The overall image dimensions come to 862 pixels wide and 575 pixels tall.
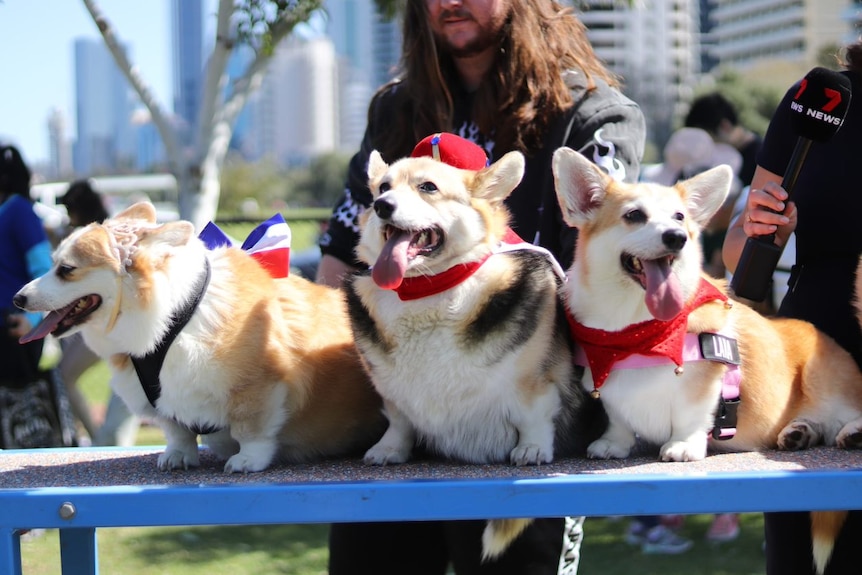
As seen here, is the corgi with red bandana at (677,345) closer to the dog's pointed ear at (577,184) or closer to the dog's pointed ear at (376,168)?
the dog's pointed ear at (577,184)

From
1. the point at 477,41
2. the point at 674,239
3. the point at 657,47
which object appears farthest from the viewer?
the point at 657,47

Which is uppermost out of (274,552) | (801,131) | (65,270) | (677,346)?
(801,131)

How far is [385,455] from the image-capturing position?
2.52 metres

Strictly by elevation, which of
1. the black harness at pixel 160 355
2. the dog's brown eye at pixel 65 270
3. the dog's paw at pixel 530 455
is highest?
the dog's brown eye at pixel 65 270

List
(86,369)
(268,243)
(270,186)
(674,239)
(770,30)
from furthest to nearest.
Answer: (770,30)
(270,186)
(86,369)
(268,243)
(674,239)

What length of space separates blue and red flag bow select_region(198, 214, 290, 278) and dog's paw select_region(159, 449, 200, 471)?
569 mm

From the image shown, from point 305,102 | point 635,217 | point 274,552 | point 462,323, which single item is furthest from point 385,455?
point 305,102

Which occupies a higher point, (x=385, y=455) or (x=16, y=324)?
(x=385, y=455)

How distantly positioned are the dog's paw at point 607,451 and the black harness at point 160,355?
1034 mm

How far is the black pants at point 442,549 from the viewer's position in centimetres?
258

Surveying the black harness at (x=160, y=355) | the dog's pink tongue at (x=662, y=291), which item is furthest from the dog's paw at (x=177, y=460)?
the dog's pink tongue at (x=662, y=291)

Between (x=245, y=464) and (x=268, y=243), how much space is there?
0.71m

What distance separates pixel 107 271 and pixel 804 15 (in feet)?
382

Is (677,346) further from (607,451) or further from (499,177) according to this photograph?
(499,177)
